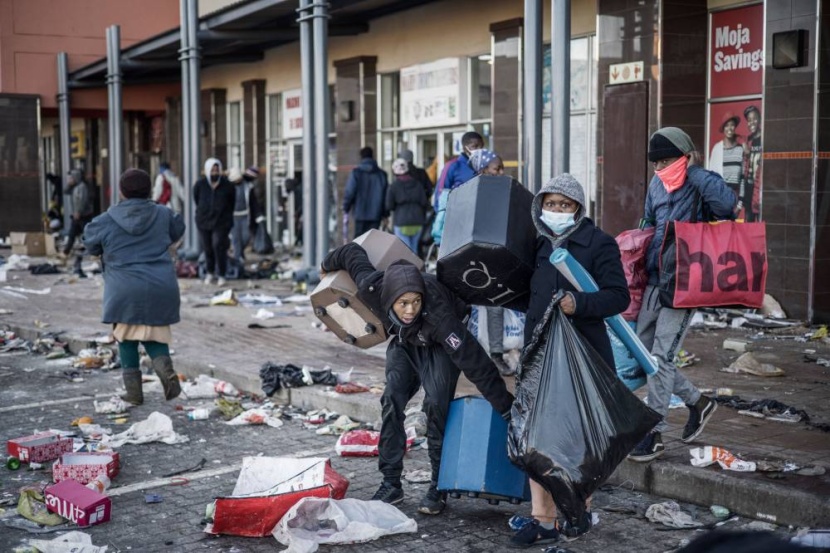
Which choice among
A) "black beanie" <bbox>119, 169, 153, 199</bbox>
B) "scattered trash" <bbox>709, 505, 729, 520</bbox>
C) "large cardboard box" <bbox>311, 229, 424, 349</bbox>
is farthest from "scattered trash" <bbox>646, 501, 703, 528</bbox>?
"black beanie" <bbox>119, 169, 153, 199</bbox>

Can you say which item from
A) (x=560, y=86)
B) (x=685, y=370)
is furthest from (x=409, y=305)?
(x=560, y=86)

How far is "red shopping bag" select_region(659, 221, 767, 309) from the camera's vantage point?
19.3 ft

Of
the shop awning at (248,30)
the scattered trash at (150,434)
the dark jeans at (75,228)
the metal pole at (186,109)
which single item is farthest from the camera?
the dark jeans at (75,228)

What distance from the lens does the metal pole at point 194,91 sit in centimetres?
1833

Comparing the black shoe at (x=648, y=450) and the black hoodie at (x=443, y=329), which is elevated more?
the black hoodie at (x=443, y=329)

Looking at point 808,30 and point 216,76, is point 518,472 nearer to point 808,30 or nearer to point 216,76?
point 808,30

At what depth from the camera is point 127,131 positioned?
109 feet

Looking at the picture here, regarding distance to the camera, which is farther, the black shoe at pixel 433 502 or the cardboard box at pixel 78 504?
the black shoe at pixel 433 502

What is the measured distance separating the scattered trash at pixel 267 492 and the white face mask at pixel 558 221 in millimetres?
1717

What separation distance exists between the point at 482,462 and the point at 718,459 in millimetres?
1421

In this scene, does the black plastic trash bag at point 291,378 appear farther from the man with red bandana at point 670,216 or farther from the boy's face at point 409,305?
the boy's face at point 409,305

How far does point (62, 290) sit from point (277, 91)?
8767 millimetres

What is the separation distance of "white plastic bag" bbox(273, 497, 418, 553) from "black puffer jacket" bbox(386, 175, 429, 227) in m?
9.68

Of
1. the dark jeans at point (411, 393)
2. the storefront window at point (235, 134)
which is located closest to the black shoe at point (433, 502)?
the dark jeans at point (411, 393)
